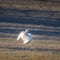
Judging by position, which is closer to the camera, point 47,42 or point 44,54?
point 44,54

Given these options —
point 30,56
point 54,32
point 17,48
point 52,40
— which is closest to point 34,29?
point 54,32

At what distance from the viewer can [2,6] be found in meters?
14.8

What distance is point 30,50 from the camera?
8.65 meters

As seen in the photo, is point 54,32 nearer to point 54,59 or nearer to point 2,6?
point 54,59

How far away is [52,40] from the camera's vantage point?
9.73 meters

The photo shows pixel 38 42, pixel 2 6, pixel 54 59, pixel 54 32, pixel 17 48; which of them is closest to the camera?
pixel 54 59

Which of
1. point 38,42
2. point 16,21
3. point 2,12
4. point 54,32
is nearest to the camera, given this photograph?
point 38,42

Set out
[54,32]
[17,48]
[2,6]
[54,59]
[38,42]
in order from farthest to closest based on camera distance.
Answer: [2,6] < [54,32] < [38,42] < [17,48] < [54,59]

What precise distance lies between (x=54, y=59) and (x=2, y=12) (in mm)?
6110

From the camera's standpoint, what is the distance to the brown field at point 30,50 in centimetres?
801

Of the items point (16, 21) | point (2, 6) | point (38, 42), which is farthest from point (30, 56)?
point (2, 6)

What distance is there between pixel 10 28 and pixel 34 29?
65 cm

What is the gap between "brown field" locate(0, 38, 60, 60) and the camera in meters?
8.01

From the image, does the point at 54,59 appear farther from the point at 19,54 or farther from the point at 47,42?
the point at 47,42
